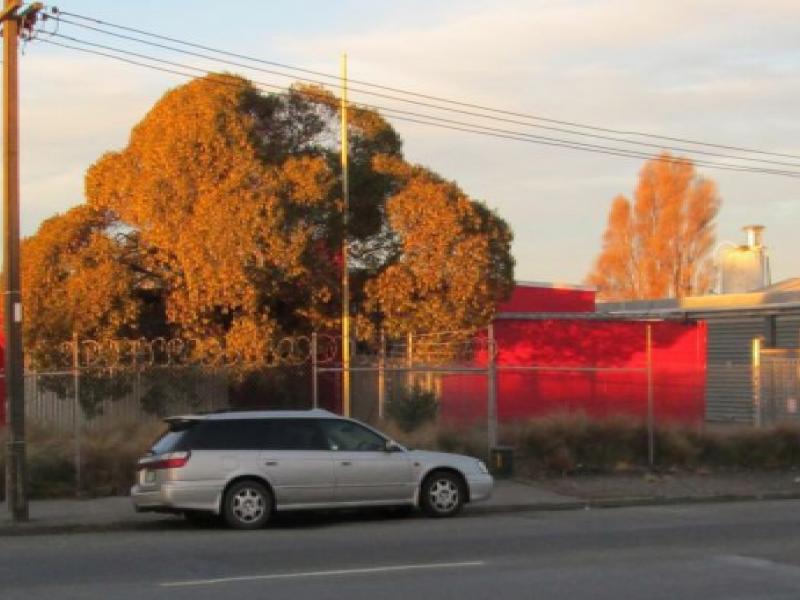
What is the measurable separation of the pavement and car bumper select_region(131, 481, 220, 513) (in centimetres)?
82

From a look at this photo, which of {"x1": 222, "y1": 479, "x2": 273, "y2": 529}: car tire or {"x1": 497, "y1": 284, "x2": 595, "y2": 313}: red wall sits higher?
{"x1": 497, "y1": 284, "x2": 595, "y2": 313}: red wall

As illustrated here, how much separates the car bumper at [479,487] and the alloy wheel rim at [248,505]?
2.93 m

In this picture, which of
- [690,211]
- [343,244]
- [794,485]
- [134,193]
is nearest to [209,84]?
[134,193]

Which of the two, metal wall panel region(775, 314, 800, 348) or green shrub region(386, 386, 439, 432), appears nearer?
green shrub region(386, 386, 439, 432)

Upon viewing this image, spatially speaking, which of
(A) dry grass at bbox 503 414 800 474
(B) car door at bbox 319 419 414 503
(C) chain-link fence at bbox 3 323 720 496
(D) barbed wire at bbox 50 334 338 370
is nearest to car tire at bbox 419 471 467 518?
(B) car door at bbox 319 419 414 503

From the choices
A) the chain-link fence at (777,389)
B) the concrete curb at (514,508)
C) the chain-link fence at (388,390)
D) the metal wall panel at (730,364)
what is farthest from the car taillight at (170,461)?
the metal wall panel at (730,364)

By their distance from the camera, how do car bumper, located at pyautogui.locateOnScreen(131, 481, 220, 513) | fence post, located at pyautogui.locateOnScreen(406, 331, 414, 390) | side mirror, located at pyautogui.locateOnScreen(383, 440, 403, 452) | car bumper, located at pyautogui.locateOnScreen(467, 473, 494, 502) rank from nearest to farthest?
car bumper, located at pyautogui.locateOnScreen(131, 481, 220, 513) < side mirror, located at pyautogui.locateOnScreen(383, 440, 403, 452) < car bumper, located at pyautogui.locateOnScreen(467, 473, 494, 502) < fence post, located at pyautogui.locateOnScreen(406, 331, 414, 390)

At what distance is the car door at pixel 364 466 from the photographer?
14.8 m

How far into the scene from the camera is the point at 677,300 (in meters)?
41.2

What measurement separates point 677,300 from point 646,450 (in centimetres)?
2063

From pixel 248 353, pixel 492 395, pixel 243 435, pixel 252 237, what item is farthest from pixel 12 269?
pixel 248 353

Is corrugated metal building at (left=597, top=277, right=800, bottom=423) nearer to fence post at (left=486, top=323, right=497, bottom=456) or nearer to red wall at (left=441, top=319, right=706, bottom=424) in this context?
red wall at (left=441, top=319, right=706, bottom=424)

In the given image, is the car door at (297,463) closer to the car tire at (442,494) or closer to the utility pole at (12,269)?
the car tire at (442,494)

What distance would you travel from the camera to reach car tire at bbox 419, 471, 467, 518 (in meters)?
15.2
